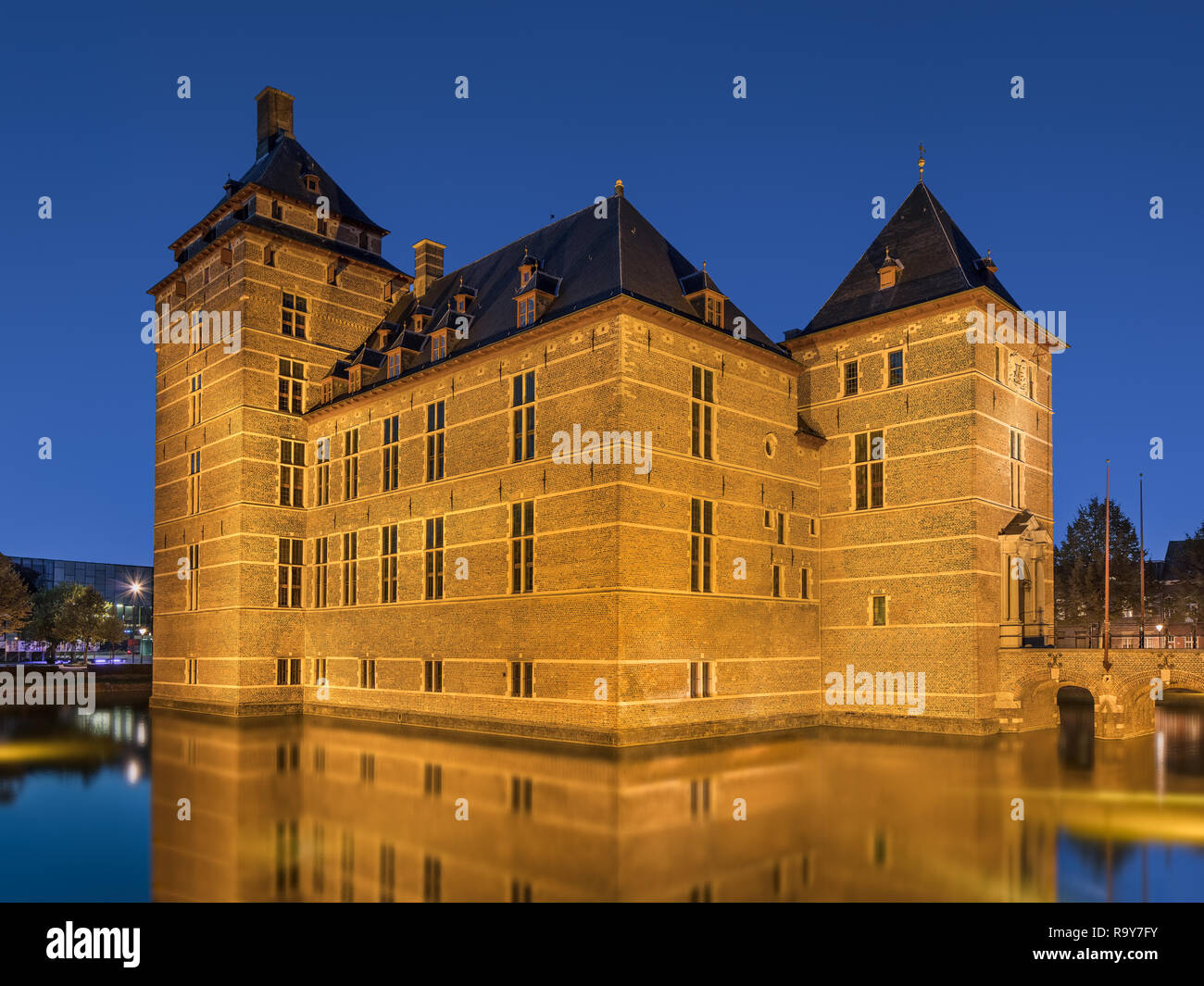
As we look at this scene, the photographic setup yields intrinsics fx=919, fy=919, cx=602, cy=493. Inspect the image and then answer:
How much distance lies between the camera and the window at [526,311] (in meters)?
26.0

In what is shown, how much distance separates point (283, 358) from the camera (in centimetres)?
3381

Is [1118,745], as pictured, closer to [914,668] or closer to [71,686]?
[914,668]

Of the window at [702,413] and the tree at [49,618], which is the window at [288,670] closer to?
the window at [702,413]

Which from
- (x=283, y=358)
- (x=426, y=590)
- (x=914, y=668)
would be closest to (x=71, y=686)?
(x=283, y=358)

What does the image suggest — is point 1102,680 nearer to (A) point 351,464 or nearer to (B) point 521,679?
(B) point 521,679

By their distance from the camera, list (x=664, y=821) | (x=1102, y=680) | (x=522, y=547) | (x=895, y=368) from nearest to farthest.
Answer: (x=664, y=821) → (x=1102, y=680) → (x=522, y=547) → (x=895, y=368)

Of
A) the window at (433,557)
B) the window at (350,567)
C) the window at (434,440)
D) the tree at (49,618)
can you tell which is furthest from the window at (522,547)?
the tree at (49,618)

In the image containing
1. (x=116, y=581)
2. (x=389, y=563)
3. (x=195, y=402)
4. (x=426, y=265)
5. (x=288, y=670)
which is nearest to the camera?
(x=389, y=563)

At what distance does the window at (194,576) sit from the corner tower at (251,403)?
48mm

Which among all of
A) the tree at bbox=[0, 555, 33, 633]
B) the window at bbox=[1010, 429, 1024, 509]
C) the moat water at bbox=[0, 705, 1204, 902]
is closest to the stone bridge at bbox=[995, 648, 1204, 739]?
the moat water at bbox=[0, 705, 1204, 902]

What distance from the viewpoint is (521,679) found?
24.8m

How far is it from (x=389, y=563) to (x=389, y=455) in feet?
12.0

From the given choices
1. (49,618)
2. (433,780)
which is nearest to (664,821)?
(433,780)
